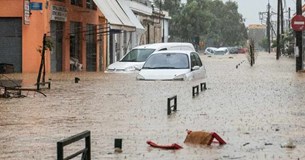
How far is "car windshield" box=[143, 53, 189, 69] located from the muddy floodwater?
519 centimetres

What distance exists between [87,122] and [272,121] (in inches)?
127

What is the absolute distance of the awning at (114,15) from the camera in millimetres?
43425

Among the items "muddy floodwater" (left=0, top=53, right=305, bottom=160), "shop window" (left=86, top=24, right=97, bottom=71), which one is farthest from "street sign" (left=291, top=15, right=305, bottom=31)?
"muddy floodwater" (left=0, top=53, right=305, bottom=160)

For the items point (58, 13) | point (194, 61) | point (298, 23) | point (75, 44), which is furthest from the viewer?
point (75, 44)

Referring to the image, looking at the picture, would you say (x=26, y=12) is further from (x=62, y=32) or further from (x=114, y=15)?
(x=114, y=15)

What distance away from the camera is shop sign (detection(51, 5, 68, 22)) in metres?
40.8

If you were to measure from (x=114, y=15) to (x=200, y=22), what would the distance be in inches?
2855

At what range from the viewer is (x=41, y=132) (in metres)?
12.3

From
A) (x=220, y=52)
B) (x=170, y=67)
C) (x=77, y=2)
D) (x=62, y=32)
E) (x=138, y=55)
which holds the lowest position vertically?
(x=170, y=67)

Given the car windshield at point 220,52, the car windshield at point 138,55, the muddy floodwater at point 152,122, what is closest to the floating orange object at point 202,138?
the muddy floodwater at point 152,122

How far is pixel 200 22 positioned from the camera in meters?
118

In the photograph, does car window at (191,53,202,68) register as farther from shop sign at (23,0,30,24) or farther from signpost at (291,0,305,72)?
shop sign at (23,0,30,24)

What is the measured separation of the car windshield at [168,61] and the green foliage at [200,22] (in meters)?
88.3

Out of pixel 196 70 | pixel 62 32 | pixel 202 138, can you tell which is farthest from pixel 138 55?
pixel 202 138
